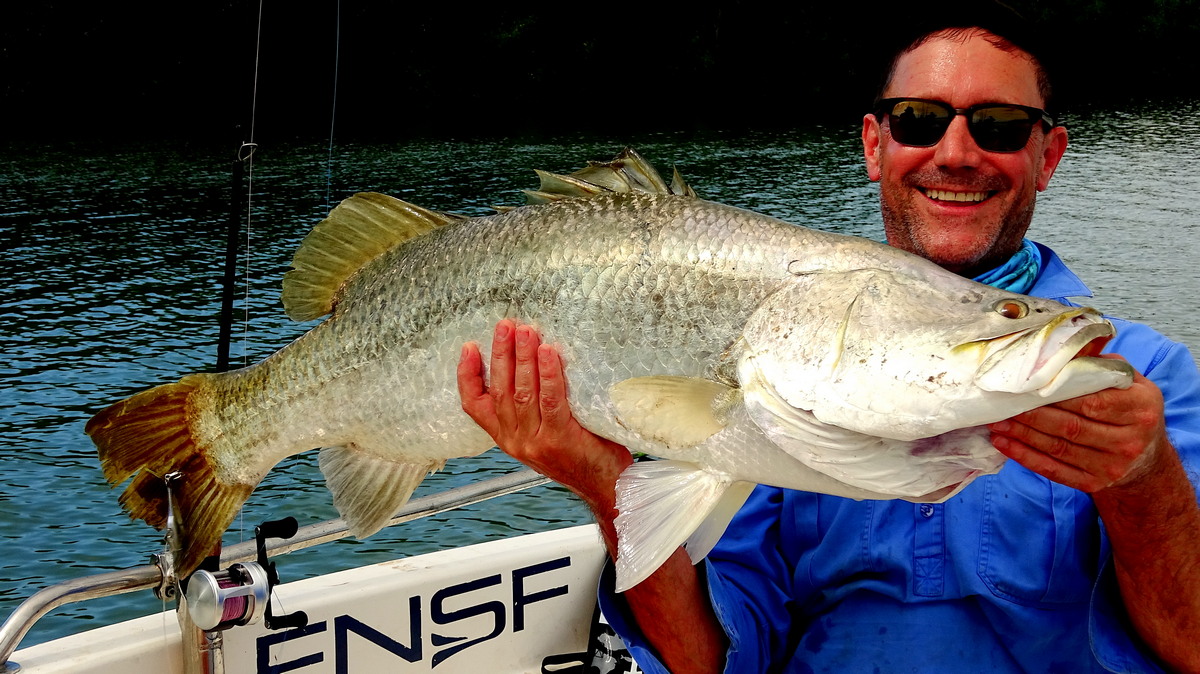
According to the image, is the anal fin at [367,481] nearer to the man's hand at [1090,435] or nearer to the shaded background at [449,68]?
the man's hand at [1090,435]

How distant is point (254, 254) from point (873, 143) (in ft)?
47.2

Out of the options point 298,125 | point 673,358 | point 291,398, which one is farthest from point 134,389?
point 298,125

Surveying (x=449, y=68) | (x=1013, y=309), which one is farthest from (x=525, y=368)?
(x=449, y=68)

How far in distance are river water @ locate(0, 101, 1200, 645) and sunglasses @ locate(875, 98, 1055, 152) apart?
255 cm

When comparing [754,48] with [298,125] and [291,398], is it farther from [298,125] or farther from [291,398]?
[291,398]

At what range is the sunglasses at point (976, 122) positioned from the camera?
8.52ft

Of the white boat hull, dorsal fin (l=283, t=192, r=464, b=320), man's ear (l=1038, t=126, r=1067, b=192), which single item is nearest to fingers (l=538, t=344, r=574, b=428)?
dorsal fin (l=283, t=192, r=464, b=320)

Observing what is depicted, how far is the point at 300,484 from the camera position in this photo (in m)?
9.25

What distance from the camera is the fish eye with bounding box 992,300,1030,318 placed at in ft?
5.81

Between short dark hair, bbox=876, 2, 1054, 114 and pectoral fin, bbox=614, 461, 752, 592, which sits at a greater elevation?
short dark hair, bbox=876, 2, 1054, 114

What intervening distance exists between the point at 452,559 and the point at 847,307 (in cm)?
213

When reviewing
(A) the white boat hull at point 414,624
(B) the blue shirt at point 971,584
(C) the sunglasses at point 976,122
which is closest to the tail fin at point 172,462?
(A) the white boat hull at point 414,624

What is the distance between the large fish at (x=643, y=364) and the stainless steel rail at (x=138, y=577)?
1.25ft

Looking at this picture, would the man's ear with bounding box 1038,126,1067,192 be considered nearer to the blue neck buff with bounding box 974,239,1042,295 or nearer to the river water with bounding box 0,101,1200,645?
the blue neck buff with bounding box 974,239,1042,295
